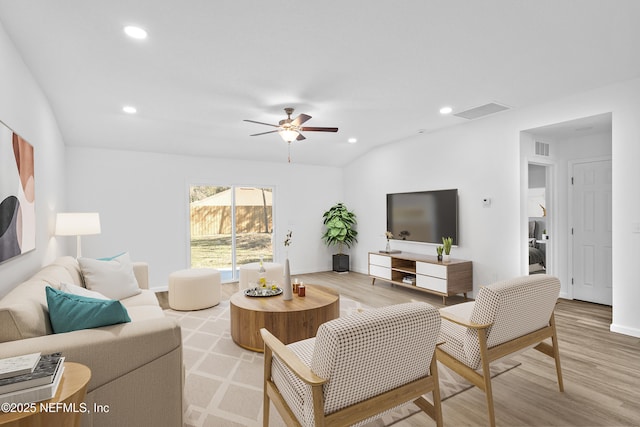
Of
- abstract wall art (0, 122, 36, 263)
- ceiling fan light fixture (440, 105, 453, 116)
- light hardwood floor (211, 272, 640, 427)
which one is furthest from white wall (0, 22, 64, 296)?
ceiling fan light fixture (440, 105, 453, 116)

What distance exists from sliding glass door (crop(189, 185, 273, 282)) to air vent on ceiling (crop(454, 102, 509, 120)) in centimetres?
385

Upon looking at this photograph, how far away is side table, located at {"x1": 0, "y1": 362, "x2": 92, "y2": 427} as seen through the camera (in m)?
1.13

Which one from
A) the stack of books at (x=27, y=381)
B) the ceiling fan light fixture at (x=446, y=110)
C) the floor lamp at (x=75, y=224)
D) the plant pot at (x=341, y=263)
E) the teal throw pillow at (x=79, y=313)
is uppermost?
the ceiling fan light fixture at (x=446, y=110)

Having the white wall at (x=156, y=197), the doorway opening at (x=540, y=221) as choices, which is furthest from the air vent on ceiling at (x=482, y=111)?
the white wall at (x=156, y=197)

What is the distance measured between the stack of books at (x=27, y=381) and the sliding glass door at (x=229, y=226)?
4.88 metres

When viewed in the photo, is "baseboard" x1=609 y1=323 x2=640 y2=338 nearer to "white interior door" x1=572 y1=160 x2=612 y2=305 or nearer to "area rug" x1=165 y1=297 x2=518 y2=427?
"white interior door" x1=572 y1=160 x2=612 y2=305

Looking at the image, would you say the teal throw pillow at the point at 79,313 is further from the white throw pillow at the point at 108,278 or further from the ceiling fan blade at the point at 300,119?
the ceiling fan blade at the point at 300,119

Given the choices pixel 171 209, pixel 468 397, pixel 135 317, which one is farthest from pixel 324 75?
pixel 171 209

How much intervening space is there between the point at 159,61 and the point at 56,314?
6.97 feet

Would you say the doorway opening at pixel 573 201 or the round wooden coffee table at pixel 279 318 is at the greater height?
the doorway opening at pixel 573 201

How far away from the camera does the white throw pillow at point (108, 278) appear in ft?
10.3

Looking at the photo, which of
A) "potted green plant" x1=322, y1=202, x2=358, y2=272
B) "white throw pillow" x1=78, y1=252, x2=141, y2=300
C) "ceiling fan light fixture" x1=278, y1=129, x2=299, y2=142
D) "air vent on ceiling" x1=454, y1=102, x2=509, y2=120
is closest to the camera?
"white throw pillow" x1=78, y1=252, x2=141, y2=300

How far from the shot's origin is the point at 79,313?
5.84ft

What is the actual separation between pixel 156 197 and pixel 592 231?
6560mm
